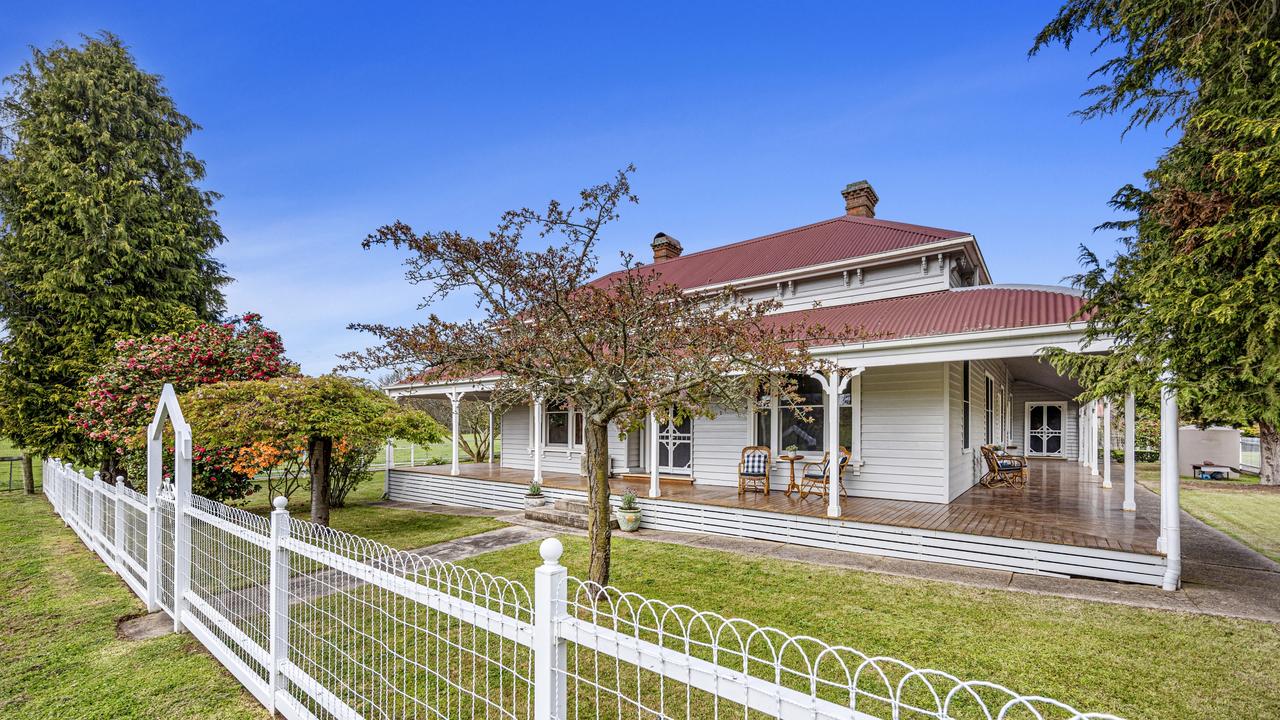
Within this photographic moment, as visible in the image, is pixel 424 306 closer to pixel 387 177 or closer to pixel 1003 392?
pixel 387 177

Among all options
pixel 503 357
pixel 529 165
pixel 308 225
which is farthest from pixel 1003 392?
pixel 308 225

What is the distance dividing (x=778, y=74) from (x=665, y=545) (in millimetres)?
10935

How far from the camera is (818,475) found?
10.3 metres

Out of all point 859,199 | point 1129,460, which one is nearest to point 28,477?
point 859,199

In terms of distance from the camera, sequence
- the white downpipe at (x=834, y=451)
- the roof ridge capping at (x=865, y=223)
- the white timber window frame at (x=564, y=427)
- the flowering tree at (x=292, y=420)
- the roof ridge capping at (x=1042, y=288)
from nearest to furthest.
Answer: the flowering tree at (x=292, y=420) < the white downpipe at (x=834, y=451) < the roof ridge capping at (x=1042, y=288) < the roof ridge capping at (x=865, y=223) < the white timber window frame at (x=564, y=427)

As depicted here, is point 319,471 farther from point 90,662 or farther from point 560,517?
point 90,662

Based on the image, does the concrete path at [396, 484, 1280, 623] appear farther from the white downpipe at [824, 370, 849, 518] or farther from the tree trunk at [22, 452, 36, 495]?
the tree trunk at [22, 452, 36, 495]

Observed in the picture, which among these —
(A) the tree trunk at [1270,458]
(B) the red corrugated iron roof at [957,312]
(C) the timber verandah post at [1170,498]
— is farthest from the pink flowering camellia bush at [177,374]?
(A) the tree trunk at [1270,458]

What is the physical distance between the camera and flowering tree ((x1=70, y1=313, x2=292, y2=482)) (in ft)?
30.0

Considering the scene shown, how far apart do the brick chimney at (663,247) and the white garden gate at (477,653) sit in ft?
43.2

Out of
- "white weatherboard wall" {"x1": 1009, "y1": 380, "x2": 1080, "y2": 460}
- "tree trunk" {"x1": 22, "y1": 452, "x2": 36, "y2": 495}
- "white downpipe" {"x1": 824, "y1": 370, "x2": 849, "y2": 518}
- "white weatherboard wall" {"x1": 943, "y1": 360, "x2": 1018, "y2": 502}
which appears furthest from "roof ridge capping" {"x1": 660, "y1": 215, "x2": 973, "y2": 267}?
"tree trunk" {"x1": 22, "y1": 452, "x2": 36, "y2": 495}

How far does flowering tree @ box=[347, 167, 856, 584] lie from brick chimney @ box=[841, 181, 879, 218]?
441 inches

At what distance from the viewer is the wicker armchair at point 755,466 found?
10.2 meters

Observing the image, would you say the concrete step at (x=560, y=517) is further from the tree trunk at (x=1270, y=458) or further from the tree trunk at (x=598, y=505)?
the tree trunk at (x=1270, y=458)
